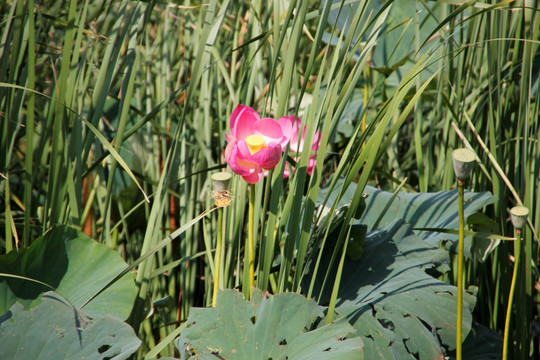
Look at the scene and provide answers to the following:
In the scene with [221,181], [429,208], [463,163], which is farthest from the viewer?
[429,208]

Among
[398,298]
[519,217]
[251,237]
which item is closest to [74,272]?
[251,237]

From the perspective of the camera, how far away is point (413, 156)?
1.35m

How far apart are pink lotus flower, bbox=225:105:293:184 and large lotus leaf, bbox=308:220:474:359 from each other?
0.24m

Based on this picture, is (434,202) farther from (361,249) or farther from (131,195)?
(131,195)

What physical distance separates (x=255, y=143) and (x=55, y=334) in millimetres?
345

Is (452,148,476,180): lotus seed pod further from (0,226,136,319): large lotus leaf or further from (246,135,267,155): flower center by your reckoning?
(0,226,136,319): large lotus leaf

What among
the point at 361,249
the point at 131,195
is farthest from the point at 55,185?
the point at 361,249

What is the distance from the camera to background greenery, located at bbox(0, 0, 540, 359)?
27.0 inches

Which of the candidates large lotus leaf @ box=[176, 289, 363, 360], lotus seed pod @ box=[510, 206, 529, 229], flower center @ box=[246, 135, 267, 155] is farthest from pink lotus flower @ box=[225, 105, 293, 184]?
lotus seed pod @ box=[510, 206, 529, 229]

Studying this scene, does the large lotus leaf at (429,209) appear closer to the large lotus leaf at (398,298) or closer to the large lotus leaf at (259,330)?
the large lotus leaf at (398,298)

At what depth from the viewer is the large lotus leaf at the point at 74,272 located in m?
0.71

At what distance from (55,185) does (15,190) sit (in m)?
0.64

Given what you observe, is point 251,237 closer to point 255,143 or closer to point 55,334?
point 255,143

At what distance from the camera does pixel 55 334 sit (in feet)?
2.05
